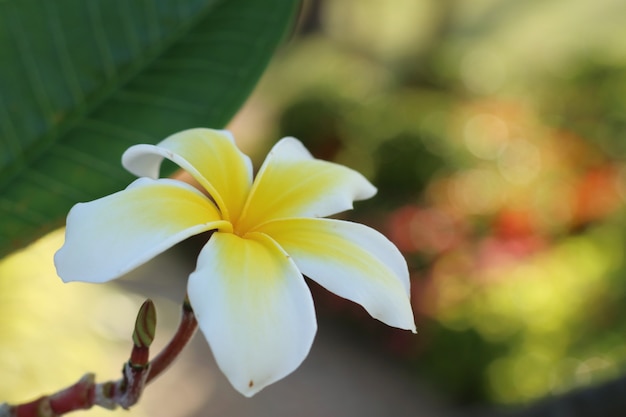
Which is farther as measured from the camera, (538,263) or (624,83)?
(624,83)

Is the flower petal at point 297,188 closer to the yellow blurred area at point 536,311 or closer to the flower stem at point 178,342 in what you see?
the flower stem at point 178,342

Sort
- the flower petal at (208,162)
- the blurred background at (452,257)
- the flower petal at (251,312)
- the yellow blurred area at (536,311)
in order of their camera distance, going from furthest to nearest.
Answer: the yellow blurred area at (536,311), the blurred background at (452,257), the flower petal at (208,162), the flower petal at (251,312)

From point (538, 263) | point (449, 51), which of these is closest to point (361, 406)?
point (538, 263)

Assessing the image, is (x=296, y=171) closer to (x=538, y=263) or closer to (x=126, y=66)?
(x=126, y=66)

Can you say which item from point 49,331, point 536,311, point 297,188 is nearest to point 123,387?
point 297,188

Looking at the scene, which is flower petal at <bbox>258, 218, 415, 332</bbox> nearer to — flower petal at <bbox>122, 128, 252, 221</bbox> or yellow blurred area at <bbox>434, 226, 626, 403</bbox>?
flower petal at <bbox>122, 128, 252, 221</bbox>

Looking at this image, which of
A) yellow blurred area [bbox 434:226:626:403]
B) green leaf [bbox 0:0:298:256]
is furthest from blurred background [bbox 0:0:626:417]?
green leaf [bbox 0:0:298:256]

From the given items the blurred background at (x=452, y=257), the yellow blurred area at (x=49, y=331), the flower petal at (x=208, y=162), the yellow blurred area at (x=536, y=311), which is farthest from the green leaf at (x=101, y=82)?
the yellow blurred area at (x=536, y=311)

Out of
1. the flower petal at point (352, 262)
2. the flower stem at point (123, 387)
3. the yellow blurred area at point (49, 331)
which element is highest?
the flower petal at point (352, 262)

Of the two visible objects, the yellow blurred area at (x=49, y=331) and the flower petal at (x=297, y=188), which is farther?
the yellow blurred area at (x=49, y=331)
